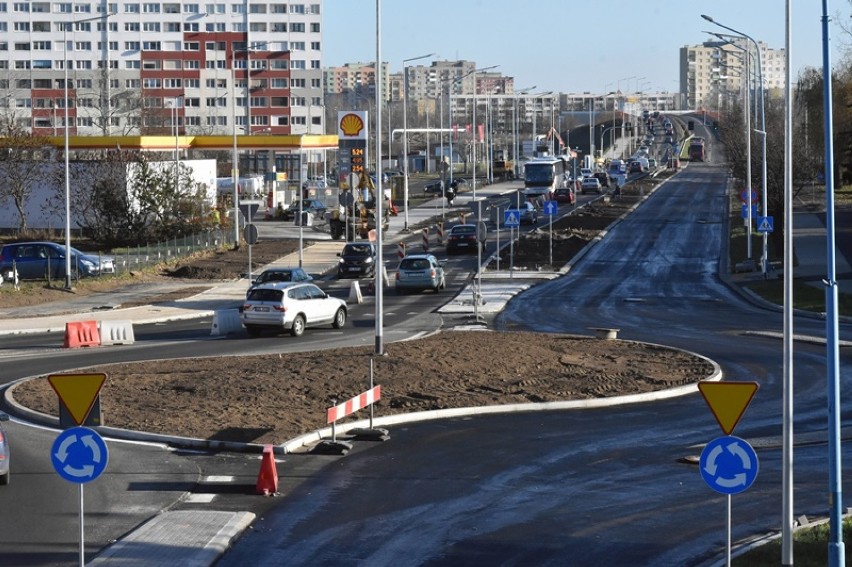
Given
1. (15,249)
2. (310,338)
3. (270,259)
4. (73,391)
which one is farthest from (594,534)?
(270,259)

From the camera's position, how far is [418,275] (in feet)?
149

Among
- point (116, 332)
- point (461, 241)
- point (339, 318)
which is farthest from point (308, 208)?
point (116, 332)

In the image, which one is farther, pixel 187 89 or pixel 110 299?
pixel 187 89

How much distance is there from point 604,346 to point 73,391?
19.9 meters

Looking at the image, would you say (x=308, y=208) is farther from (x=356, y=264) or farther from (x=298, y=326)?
(x=298, y=326)

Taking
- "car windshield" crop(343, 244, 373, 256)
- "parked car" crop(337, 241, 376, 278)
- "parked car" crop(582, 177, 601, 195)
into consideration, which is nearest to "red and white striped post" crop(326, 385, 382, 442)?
"parked car" crop(337, 241, 376, 278)

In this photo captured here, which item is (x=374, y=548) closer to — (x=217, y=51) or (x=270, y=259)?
(x=270, y=259)

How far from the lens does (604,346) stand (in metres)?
30.0

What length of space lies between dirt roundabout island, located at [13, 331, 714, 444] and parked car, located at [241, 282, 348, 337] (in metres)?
4.73

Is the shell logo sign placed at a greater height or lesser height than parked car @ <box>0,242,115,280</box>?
greater

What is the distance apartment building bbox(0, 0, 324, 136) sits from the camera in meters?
119

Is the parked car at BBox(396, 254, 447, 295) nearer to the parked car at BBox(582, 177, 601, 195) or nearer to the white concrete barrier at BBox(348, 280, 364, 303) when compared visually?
the white concrete barrier at BBox(348, 280, 364, 303)

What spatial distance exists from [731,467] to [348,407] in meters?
8.78

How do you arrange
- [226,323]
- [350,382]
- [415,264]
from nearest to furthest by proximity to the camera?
1. [350,382]
2. [226,323]
3. [415,264]
